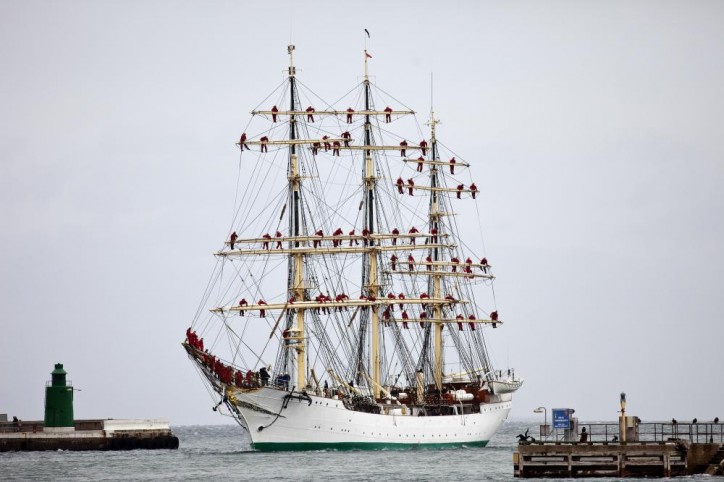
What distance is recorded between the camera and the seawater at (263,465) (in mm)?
97875

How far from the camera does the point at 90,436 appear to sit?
129875 mm

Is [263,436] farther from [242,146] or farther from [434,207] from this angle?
[434,207]

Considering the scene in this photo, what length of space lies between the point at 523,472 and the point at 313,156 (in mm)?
47722

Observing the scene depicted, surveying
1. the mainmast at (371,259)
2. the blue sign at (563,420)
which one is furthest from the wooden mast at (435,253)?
the blue sign at (563,420)

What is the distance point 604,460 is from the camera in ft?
279

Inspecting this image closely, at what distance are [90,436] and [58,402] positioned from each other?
487cm

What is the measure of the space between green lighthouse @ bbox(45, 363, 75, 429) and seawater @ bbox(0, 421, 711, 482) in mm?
3142

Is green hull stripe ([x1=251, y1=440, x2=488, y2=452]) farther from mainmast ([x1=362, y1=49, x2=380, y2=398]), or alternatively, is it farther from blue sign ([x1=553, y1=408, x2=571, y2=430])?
blue sign ([x1=553, y1=408, x2=571, y2=430])

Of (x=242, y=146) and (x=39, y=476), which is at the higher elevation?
(x=242, y=146)

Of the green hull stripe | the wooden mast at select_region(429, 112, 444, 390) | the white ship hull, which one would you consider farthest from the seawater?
the wooden mast at select_region(429, 112, 444, 390)

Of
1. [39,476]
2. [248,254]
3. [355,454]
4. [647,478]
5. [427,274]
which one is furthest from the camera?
[427,274]

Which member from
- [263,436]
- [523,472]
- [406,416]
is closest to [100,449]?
[263,436]

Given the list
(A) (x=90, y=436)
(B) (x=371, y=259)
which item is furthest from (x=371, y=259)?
(A) (x=90, y=436)

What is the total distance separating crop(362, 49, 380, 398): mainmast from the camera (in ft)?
439
